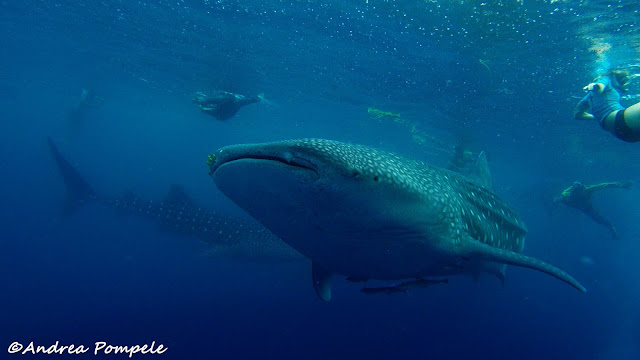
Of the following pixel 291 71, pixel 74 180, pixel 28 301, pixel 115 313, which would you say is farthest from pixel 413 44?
pixel 74 180

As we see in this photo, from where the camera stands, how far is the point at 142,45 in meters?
20.6

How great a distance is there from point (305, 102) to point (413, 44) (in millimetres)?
16069

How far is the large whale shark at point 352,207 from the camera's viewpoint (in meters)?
2.34

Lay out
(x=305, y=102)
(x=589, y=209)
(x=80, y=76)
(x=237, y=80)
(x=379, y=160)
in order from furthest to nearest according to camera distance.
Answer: (x=80, y=76) → (x=305, y=102) → (x=237, y=80) → (x=589, y=209) → (x=379, y=160)

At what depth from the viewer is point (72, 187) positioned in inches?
670

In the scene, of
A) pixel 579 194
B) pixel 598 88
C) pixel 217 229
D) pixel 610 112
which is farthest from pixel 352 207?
pixel 579 194

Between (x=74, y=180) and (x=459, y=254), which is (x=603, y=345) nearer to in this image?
(x=459, y=254)

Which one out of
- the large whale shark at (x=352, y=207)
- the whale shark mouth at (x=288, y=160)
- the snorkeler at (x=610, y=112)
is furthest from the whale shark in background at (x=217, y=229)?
the whale shark mouth at (x=288, y=160)

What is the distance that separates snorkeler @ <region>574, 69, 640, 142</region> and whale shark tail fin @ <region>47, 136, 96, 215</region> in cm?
2045

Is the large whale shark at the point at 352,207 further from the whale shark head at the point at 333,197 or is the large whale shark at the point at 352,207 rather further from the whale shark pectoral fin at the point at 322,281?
the whale shark pectoral fin at the point at 322,281

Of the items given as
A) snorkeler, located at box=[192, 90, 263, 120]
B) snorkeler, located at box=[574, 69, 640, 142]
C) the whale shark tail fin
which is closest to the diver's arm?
snorkeler, located at box=[574, 69, 640, 142]

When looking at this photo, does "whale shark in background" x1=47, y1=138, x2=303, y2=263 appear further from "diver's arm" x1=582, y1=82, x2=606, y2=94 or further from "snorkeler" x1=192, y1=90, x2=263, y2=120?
"diver's arm" x1=582, y1=82, x2=606, y2=94

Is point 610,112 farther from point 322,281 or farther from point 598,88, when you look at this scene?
point 322,281

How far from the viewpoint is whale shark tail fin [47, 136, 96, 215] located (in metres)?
16.5
